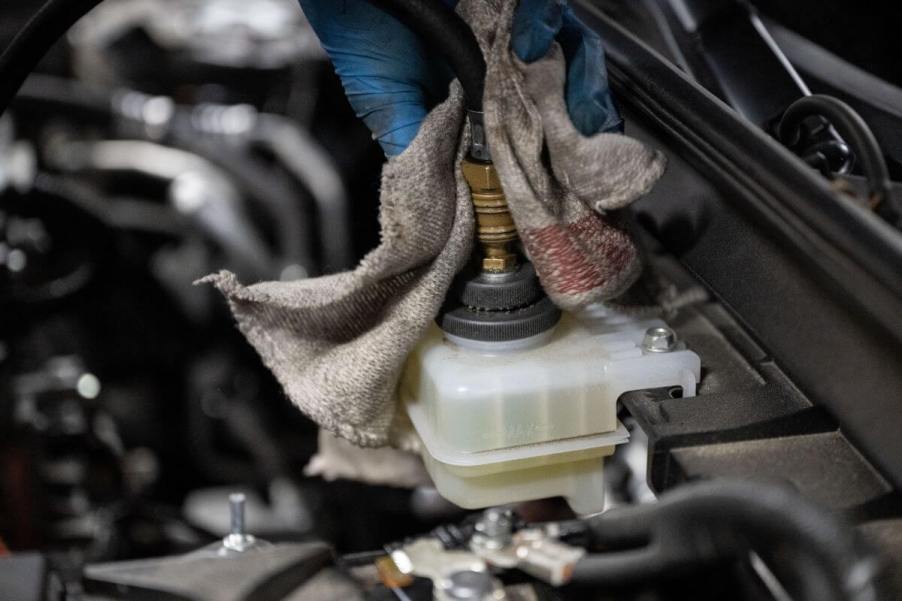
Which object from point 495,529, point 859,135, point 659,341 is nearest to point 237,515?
point 495,529

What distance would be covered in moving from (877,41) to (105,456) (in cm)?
97

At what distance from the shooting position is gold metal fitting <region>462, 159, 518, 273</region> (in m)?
0.66

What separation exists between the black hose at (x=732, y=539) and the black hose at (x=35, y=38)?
0.45m

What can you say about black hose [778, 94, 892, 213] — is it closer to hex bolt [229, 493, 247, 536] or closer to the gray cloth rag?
the gray cloth rag

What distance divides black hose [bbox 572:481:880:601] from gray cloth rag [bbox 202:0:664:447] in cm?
18

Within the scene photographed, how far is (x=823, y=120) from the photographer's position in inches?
28.1

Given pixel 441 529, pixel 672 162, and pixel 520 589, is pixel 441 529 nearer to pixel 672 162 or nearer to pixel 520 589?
pixel 520 589

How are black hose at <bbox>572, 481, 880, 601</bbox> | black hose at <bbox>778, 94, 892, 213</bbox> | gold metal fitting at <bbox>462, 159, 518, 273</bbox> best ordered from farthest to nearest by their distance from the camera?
gold metal fitting at <bbox>462, 159, 518, 273</bbox>, black hose at <bbox>778, 94, 892, 213</bbox>, black hose at <bbox>572, 481, 880, 601</bbox>

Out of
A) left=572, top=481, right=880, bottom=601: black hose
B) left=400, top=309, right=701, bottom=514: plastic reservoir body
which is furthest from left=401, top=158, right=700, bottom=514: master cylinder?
left=572, top=481, right=880, bottom=601: black hose

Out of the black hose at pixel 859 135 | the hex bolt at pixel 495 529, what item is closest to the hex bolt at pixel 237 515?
the hex bolt at pixel 495 529

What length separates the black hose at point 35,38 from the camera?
65cm

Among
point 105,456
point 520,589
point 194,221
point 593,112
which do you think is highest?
point 593,112

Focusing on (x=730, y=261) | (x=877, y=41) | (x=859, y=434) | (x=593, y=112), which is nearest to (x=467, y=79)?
(x=593, y=112)

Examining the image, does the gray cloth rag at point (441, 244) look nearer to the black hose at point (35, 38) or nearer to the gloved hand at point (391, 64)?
the gloved hand at point (391, 64)
